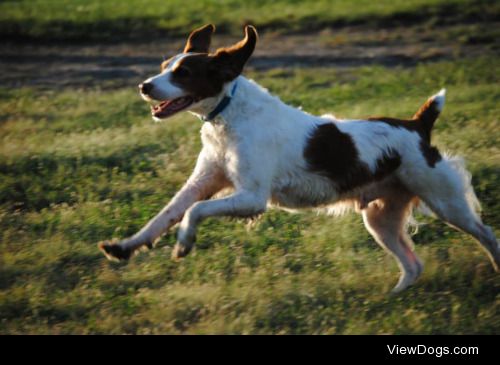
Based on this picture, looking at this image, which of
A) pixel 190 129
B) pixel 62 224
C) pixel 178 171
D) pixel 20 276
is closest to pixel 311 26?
pixel 190 129

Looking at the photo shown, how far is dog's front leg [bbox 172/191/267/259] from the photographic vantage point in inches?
233

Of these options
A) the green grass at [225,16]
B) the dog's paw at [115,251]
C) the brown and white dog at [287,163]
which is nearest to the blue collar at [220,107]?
the brown and white dog at [287,163]

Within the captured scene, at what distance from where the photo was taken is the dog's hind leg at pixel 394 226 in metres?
6.84

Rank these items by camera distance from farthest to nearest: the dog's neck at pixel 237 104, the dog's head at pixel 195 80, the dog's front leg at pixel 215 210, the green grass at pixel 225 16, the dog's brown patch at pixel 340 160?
the green grass at pixel 225 16 < the dog's brown patch at pixel 340 160 < the dog's neck at pixel 237 104 < the dog's head at pixel 195 80 < the dog's front leg at pixel 215 210

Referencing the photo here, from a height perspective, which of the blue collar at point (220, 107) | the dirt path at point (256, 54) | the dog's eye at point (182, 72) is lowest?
the dirt path at point (256, 54)

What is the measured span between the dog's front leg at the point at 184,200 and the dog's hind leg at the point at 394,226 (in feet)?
4.26

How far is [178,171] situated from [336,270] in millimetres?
2983

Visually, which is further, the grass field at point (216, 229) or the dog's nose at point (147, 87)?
the grass field at point (216, 229)

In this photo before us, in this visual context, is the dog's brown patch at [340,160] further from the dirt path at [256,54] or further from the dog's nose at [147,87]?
the dirt path at [256,54]

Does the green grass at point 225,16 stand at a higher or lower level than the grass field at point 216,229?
higher

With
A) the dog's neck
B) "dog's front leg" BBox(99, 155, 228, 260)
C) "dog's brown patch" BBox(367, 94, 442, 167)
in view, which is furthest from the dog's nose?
"dog's brown patch" BBox(367, 94, 442, 167)

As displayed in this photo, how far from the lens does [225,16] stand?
64.4 ft
